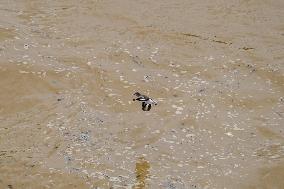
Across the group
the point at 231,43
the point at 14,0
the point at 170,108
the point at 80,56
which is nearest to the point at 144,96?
the point at 170,108

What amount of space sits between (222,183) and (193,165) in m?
0.95

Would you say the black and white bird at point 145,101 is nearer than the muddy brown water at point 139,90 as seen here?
No

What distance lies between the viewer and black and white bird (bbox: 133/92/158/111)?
12795mm

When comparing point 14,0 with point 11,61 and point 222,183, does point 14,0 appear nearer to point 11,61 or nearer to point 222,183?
point 11,61

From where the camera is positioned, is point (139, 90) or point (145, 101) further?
point (139, 90)

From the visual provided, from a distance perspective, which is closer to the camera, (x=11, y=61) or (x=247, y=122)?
(x=247, y=122)

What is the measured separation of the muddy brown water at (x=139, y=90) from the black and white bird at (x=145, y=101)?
0.21 m

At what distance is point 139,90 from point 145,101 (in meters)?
0.98

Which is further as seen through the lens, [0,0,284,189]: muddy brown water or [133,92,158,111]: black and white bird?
[133,92,158,111]: black and white bird

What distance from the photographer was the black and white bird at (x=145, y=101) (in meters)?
12.8

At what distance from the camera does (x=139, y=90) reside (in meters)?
13.9

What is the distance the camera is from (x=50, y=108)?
12648 millimetres

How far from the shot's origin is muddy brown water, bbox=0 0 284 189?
10.2m

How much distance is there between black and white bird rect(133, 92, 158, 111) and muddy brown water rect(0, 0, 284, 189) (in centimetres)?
21
